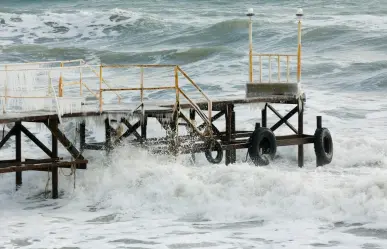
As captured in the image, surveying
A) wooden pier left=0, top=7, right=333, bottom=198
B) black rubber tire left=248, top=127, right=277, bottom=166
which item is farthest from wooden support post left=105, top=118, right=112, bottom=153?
black rubber tire left=248, top=127, right=277, bottom=166

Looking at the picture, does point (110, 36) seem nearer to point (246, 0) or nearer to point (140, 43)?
point (140, 43)

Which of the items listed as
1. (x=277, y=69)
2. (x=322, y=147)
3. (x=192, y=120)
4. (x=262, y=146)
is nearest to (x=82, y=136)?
(x=192, y=120)

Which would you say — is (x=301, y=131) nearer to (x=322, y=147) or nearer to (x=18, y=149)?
(x=322, y=147)

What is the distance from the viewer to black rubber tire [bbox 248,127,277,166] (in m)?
19.2

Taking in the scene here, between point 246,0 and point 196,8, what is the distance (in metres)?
4.34

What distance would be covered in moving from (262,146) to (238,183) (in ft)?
11.5

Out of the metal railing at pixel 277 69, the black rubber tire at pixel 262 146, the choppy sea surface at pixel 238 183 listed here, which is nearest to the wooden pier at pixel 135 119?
the black rubber tire at pixel 262 146

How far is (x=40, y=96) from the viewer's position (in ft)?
56.5

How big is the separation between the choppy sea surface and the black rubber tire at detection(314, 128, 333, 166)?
0.73 ft

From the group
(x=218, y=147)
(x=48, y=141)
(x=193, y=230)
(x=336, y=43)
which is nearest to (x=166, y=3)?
(x=336, y=43)

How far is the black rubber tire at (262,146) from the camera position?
19.2 metres

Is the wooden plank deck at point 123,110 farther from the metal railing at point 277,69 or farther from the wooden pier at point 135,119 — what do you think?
the metal railing at point 277,69

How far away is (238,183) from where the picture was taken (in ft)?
53.4

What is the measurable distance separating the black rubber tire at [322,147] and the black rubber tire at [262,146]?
1659mm
